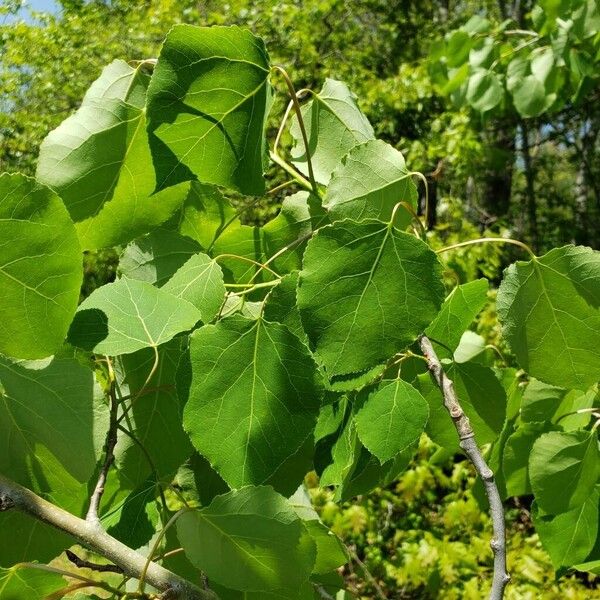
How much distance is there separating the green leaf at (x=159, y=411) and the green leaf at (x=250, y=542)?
112 mm

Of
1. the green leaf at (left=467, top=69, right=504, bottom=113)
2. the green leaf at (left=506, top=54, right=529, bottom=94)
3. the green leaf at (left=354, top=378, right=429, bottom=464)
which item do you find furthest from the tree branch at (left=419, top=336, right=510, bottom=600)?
the green leaf at (left=467, top=69, right=504, bottom=113)

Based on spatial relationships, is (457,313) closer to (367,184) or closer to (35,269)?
(367,184)

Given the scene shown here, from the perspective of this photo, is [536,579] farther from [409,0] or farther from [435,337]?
[409,0]

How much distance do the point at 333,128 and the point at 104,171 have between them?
193mm

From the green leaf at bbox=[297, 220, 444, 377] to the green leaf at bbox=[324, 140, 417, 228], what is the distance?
0.06 metres

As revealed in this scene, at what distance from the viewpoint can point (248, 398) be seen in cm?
49

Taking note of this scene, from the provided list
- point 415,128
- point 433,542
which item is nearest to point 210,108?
point 433,542

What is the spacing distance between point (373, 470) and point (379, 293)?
0.22 m

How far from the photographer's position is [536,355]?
21.0 inches

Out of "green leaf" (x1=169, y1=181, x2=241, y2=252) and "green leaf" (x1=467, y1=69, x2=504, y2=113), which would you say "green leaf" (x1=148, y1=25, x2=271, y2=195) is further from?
"green leaf" (x1=467, y1=69, x2=504, y2=113)

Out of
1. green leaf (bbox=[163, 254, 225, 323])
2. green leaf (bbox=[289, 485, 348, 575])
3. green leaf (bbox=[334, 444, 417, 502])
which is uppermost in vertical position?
green leaf (bbox=[163, 254, 225, 323])

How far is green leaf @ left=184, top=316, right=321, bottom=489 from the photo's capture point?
481 millimetres

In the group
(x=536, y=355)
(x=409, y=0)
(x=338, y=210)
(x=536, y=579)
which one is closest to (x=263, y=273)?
(x=338, y=210)

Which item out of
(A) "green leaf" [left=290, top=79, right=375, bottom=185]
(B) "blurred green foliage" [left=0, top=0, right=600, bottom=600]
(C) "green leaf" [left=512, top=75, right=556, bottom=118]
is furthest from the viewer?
(B) "blurred green foliage" [left=0, top=0, right=600, bottom=600]
